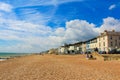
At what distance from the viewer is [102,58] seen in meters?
38.8

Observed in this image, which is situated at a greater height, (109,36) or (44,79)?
(109,36)

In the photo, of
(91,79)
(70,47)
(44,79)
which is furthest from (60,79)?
(70,47)

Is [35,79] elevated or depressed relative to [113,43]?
depressed

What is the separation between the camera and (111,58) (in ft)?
123

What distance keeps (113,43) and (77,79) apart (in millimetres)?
63508

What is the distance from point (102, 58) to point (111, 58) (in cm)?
195

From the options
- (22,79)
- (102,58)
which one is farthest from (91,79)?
(102,58)

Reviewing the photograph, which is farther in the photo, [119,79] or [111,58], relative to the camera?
[111,58]

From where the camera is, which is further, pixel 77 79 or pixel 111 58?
pixel 111 58

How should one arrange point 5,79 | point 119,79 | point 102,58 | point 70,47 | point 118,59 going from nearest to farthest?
point 119,79, point 5,79, point 118,59, point 102,58, point 70,47

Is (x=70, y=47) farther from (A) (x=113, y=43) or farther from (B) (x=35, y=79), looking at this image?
(B) (x=35, y=79)

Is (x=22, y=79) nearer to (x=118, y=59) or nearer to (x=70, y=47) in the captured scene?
(x=118, y=59)

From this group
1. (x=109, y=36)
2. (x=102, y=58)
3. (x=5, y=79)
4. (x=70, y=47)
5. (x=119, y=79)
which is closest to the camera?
(x=119, y=79)

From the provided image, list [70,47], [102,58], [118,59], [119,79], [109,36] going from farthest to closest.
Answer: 1. [70,47]
2. [109,36]
3. [102,58]
4. [118,59]
5. [119,79]
